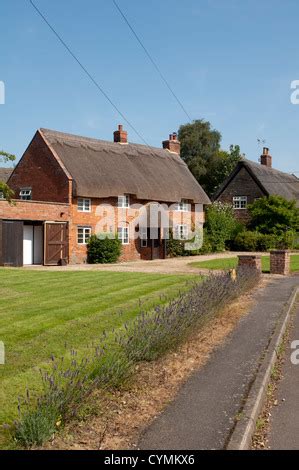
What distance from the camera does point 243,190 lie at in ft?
163

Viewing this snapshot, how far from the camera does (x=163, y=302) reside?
12211 mm

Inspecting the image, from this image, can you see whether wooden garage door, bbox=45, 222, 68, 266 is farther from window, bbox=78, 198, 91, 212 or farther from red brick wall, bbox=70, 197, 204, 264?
window, bbox=78, 198, 91, 212

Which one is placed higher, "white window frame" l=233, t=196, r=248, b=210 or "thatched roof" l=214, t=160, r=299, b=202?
"thatched roof" l=214, t=160, r=299, b=202

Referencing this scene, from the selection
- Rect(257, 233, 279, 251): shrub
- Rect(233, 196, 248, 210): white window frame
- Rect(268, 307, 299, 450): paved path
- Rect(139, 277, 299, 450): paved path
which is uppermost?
Rect(233, 196, 248, 210): white window frame

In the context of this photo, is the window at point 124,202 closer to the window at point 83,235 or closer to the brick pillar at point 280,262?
the window at point 83,235

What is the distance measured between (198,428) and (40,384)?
1.96 m

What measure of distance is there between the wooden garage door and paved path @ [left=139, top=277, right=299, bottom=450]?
67.8ft

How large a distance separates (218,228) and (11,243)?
19.4m

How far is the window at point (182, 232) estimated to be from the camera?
38.4 metres

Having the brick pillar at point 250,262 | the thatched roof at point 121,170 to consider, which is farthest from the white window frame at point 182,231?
the brick pillar at point 250,262

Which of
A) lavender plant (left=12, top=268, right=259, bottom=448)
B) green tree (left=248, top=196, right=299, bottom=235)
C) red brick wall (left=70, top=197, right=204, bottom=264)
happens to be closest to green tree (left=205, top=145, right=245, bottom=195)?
green tree (left=248, top=196, right=299, bottom=235)

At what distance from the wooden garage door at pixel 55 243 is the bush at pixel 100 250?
71.1 inches

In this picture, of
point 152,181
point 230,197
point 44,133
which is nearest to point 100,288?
point 44,133

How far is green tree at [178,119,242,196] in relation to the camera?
6347 cm
